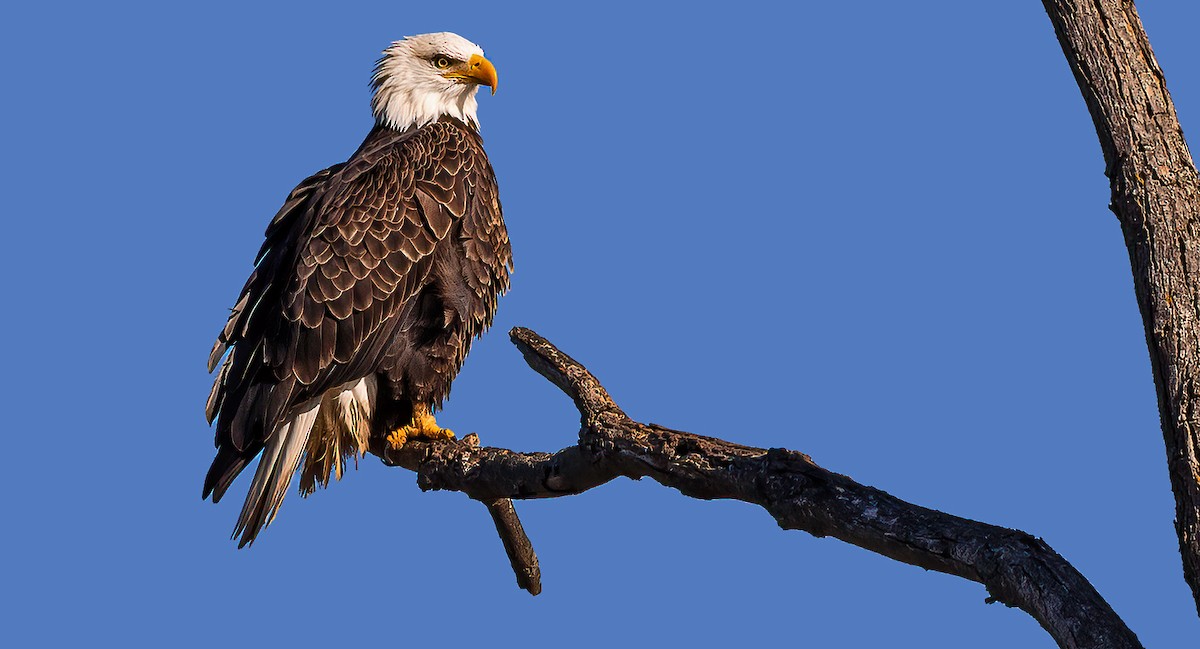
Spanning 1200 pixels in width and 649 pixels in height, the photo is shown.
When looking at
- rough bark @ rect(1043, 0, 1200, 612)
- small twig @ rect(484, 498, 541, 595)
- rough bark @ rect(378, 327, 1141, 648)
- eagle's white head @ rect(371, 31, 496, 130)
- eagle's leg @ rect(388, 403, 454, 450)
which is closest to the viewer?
rough bark @ rect(378, 327, 1141, 648)

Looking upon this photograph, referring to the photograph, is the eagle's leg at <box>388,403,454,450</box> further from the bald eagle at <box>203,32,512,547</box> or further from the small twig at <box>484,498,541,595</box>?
the small twig at <box>484,498,541,595</box>

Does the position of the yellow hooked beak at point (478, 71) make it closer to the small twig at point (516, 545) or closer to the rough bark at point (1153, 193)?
the small twig at point (516, 545)

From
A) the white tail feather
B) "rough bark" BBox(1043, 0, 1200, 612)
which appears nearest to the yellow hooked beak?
the white tail feather

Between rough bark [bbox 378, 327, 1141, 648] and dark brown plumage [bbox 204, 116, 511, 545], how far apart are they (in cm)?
40

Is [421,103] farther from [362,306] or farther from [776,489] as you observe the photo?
[776,489]

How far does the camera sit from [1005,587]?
13.1ft

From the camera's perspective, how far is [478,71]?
6898 millimetres

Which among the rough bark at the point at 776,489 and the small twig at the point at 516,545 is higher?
the small twig at the point at 516,545

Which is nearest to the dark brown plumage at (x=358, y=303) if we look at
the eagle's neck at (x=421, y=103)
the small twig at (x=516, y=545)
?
the eagle's neck at (x=421, y=103)

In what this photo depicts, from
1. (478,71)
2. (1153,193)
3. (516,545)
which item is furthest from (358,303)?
(1153,193)

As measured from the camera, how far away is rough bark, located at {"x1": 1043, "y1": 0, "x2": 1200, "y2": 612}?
4.33 m

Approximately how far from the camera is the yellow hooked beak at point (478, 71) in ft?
22.5

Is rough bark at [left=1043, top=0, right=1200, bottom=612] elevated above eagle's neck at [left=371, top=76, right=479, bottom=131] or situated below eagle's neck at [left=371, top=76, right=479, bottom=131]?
below

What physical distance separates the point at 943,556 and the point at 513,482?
2311 mm
